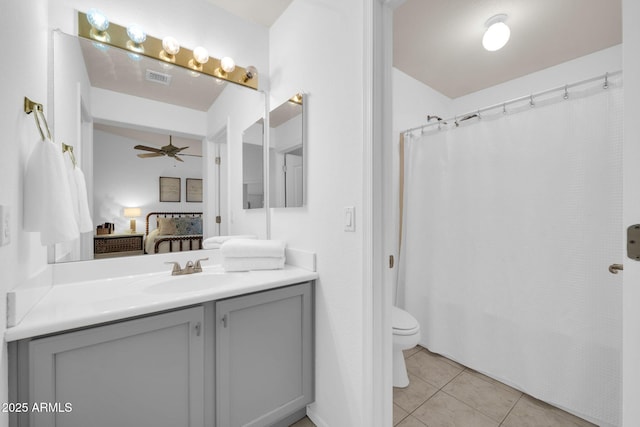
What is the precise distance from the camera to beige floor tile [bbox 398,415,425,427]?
1.49 m

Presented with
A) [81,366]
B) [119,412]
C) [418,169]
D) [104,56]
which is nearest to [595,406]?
[418,169]

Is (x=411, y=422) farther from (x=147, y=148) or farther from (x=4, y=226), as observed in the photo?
(x=147, y=148)

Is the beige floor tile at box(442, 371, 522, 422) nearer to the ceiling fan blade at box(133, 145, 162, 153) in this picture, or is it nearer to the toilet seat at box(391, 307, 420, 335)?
the toilet seat at box(391, 307, 420, 335)

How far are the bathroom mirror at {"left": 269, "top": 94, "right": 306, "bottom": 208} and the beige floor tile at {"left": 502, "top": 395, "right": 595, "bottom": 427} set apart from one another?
1.70 meters

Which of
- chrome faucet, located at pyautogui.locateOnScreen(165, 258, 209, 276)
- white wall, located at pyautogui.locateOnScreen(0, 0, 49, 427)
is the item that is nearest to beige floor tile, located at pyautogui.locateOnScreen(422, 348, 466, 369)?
chrome faucet, located at pyautogui.locateOnScreen(165, 258, 209, 276)

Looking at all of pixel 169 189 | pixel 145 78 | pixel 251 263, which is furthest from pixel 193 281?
pixel 145 78

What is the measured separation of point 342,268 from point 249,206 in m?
0.88

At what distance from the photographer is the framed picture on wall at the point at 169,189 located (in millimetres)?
A: 1556

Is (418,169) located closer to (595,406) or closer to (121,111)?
(595,406)

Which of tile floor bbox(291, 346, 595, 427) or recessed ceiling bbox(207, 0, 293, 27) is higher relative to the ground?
recessed ceiling bbox(207, 0, 293, 27)

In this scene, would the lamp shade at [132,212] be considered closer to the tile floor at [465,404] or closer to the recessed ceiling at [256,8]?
the recessed ceiling at [256,8]

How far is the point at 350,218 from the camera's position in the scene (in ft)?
4.16

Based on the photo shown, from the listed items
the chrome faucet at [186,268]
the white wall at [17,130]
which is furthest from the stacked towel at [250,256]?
the white wall at [17,130]

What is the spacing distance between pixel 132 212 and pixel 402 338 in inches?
67.1
